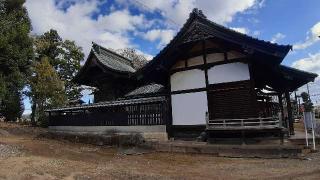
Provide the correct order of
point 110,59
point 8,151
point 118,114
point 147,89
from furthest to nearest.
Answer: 1. point 110,59
2. point 147,89
3. point 118,114
4. point 8,151

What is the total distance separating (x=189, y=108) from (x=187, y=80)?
173 cm

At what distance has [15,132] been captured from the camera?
29250mm

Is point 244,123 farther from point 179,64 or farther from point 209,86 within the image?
point 179,64

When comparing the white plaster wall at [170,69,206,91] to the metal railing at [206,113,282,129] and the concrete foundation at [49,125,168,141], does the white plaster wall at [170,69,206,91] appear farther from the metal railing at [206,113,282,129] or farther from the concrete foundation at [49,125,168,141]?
the concrete foundation at [49,125,168,141]

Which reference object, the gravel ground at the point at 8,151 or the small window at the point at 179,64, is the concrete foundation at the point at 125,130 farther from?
the gravel ground at the point at 8,151

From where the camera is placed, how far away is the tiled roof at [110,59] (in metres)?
28.9

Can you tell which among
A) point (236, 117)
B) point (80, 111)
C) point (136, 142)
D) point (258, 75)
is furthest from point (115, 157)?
point (80, 111)

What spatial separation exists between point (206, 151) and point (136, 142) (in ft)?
15.9

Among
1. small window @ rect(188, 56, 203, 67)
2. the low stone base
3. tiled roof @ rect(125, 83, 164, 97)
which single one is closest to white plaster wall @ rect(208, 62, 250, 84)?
small window @ rect(188, 56, 203, 67)

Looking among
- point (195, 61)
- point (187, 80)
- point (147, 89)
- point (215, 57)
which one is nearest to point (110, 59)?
point (147, 89)

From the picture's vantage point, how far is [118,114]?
23.0 meters

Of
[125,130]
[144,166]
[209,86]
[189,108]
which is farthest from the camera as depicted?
[125,130]

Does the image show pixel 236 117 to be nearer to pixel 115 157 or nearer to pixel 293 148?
pixel 293 148

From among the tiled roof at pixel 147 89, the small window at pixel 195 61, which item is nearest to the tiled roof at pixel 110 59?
the tiled roof at pixel 147 89
